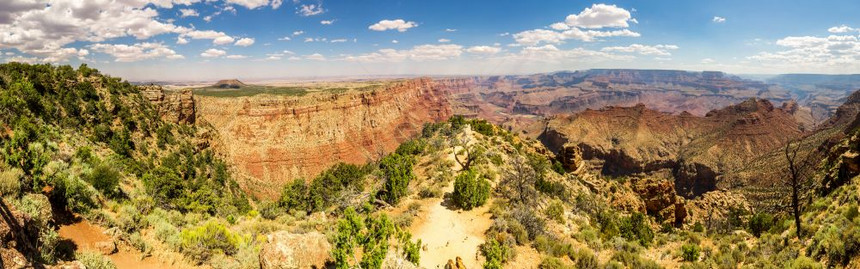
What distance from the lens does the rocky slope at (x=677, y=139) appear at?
312 ft

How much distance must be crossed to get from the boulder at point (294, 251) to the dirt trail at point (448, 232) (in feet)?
17.0

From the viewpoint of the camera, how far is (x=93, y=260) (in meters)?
9.68

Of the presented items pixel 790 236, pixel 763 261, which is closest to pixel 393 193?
pixel 763 261

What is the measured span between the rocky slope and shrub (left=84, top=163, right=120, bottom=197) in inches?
3015

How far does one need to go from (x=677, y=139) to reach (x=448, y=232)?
138 meters

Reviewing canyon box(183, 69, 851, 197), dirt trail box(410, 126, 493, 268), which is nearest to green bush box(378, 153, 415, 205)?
dirt trail box(410, 126, 493, 268)

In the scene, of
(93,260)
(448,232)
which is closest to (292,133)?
(448,232)

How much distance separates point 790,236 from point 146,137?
181 ft

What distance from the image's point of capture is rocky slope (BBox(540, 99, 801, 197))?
9515 cm

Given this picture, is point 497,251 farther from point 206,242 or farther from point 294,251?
point 206,242

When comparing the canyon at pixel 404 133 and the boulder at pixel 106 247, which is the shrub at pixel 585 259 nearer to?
the boulder at pixel 106 247

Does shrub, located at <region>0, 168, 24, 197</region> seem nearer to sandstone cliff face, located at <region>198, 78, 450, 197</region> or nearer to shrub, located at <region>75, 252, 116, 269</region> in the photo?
shrub, located at <region>75, 252, 116, 269</region>

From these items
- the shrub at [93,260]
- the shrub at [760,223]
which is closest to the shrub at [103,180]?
the shrub at [93,260]

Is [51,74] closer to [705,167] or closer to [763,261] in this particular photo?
[763,261]
